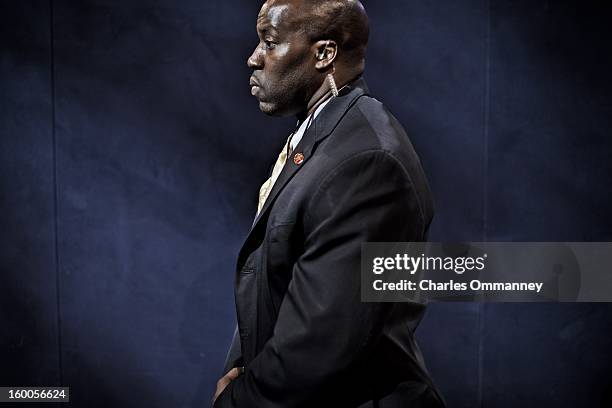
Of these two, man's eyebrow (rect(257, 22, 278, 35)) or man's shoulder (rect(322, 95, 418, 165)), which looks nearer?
man's shoulder (rect(322, 95, 418, 165))

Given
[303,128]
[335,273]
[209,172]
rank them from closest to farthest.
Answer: [335,273]
[303,128]
[209,172]

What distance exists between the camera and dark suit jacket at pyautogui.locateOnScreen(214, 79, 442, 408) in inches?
45.0

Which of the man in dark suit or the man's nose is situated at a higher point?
the man's nose

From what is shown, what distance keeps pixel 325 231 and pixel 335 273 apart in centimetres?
7

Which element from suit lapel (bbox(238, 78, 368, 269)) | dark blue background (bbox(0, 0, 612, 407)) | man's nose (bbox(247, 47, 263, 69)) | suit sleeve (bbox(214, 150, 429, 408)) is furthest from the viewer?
dark blue background (bbox(0, 0, 612, 407))

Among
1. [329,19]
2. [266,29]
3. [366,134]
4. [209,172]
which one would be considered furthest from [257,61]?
[209,172]

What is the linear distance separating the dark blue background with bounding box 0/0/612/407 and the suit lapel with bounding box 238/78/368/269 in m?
1.32

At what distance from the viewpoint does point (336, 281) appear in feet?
3.73

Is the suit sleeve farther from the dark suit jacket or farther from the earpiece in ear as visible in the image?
the earpiece in ear

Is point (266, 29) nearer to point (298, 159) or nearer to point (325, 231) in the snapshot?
point (298, 159)

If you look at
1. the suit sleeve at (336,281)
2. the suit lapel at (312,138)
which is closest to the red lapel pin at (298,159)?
the suit lapel at (312,138)

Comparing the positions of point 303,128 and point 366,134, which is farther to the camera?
point 303,128

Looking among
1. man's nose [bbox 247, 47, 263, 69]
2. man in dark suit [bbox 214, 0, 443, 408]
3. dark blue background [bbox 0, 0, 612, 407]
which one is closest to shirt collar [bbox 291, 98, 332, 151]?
man in dark suit [bbox 214, 0, 443, 408]

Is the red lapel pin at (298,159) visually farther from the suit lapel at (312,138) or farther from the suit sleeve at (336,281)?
the suit sleeve at (336,281)
